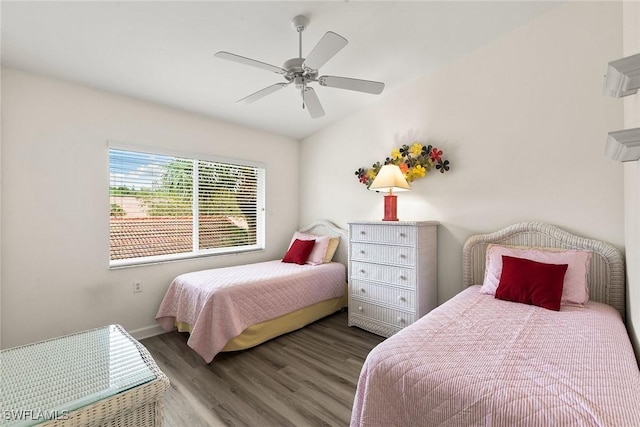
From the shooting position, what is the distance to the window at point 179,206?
2812mm

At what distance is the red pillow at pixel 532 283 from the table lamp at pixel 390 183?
44.4 inches

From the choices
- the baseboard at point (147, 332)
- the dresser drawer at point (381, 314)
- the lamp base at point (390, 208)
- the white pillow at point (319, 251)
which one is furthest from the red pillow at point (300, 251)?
the baseboard at point (147, 332)

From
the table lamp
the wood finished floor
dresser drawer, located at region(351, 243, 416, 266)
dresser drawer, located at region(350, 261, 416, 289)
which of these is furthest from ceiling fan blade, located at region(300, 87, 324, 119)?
the wood finished floor

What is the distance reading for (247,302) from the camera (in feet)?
8.39

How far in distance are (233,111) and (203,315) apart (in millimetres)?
2234

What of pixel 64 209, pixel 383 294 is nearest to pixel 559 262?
pixel 383 294

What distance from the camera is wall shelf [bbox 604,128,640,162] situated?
0.83 meters

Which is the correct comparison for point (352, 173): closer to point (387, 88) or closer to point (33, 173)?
point (387, 88)

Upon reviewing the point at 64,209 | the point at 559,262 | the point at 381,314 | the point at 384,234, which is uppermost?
the point at 64,209

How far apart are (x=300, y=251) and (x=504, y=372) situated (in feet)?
8.47

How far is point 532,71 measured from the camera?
7.92 ft

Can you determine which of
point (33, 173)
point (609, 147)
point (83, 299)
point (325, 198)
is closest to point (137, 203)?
point (33, 173)

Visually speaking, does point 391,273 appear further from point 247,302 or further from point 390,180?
point 247,302

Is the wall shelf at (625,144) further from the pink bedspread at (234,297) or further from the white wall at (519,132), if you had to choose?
the pink bedspread at (234,297)
